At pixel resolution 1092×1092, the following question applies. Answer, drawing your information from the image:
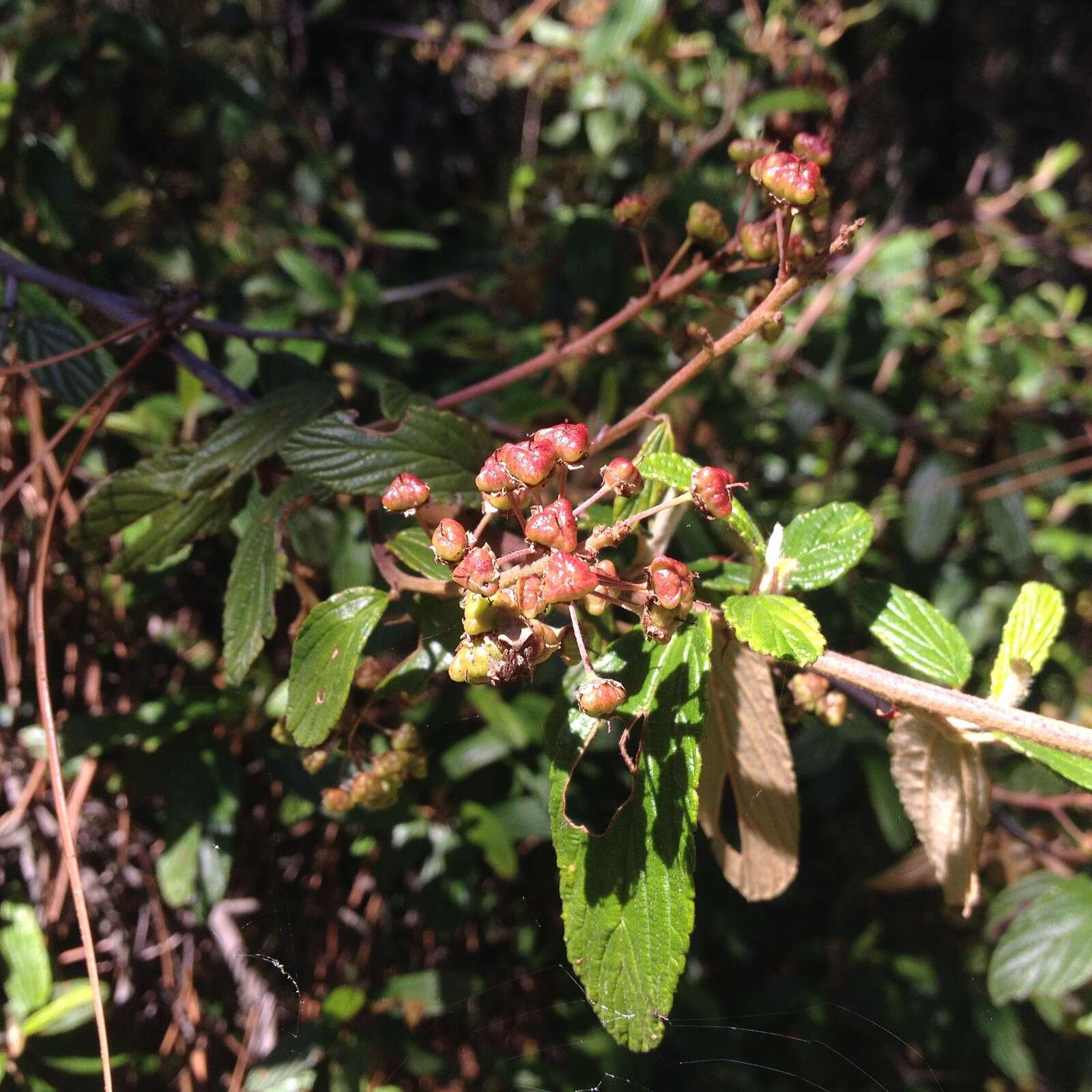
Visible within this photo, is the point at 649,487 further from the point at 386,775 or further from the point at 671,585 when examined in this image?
the point at 386,775

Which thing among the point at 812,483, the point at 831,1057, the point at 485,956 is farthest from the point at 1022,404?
the point at 485,956

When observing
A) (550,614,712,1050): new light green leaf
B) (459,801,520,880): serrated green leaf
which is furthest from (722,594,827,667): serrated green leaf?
(459,801,520,880): serrated green leaf

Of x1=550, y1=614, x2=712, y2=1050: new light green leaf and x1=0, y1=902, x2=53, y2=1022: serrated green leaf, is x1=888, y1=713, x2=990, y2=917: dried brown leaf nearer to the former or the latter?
x1=550, y1=614, x2=712, y2=1050: new light green leaf

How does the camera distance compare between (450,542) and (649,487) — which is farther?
(649,487)

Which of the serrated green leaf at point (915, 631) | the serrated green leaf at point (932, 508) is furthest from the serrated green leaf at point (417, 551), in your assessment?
the serrated green leaf at point (932, 508)

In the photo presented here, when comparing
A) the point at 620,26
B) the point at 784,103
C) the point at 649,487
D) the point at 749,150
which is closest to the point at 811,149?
the point at 749,150

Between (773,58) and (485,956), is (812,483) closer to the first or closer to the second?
(773,58)
